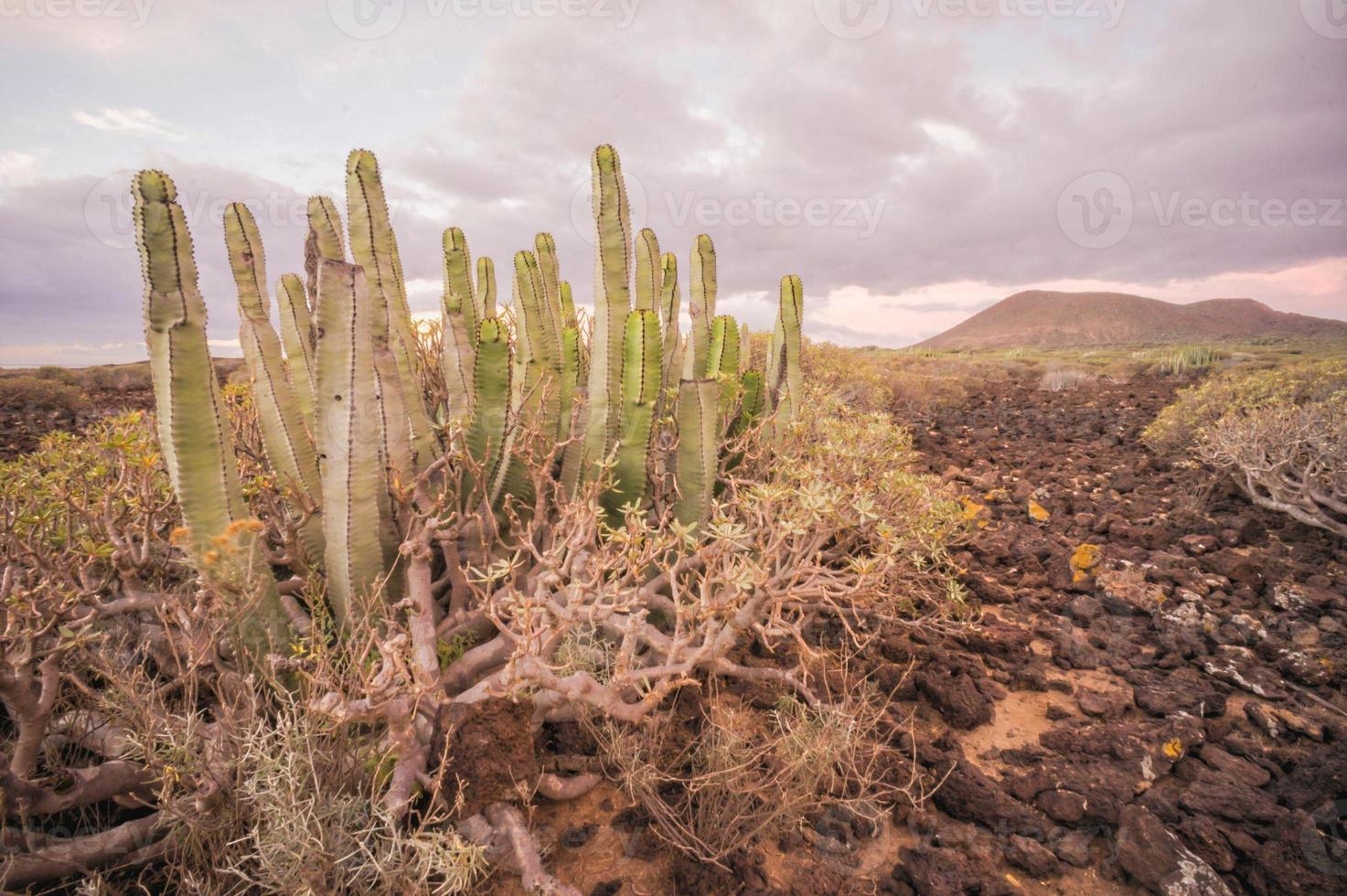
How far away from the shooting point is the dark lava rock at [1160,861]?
7.46ft

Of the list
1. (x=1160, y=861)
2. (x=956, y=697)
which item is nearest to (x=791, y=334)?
(x=956, y=697)

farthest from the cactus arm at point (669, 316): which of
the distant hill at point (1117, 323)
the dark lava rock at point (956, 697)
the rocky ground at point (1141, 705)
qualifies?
the distant hill at point (1117, 323)

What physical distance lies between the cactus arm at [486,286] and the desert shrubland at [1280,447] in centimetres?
698

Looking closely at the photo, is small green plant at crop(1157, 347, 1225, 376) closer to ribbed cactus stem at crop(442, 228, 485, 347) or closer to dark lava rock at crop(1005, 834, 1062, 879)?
dark lava rock at crop(1005, 834, 1062, 879)

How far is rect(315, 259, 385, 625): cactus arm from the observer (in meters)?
2.51

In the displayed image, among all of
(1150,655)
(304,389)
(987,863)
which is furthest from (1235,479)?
(304,389)

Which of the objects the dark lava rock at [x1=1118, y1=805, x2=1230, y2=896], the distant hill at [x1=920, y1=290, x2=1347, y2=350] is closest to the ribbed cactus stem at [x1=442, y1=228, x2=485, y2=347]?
the dark lava rock at [x1=1118, y1=805, x2=1230, y2=896]

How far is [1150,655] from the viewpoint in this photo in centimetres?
381

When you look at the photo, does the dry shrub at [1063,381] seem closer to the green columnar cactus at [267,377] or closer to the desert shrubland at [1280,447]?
the desert shrubland at [1280,447]

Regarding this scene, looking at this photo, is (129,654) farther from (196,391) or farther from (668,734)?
(668,734)

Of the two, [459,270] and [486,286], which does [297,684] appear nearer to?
[459,270]

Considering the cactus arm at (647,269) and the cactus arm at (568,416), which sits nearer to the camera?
the cactus arm at (568,416)

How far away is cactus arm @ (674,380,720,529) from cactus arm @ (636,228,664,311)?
1.03 metres

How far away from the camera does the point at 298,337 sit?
359 centimetres
